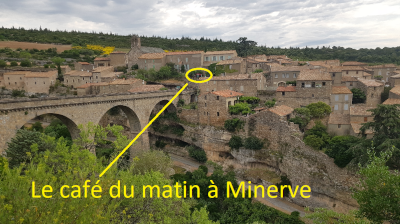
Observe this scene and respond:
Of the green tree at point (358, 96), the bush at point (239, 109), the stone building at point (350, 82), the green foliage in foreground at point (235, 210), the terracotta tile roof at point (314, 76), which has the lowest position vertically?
the green foliage in foreground at point (235, 210)

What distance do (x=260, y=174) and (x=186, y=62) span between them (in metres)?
32.1

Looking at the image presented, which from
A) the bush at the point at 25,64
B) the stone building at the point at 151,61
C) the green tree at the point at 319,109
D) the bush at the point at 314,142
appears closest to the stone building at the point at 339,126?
the green tree at the point at 319,109

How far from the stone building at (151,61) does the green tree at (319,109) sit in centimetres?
3300

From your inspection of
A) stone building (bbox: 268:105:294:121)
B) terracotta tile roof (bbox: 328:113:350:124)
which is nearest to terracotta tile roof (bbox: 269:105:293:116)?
stone building (bbox: 268:105:294:121)

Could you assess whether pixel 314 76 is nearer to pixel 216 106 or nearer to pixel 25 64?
pixel 216 106

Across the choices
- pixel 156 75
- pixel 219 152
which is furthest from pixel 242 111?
pixel 156 75

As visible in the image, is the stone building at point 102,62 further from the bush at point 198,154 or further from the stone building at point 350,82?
the stone building at point 350,82

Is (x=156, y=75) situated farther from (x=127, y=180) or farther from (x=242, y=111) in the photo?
(x=127, y=180)

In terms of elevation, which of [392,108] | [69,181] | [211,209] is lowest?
[211,209]

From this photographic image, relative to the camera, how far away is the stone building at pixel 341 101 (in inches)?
1407

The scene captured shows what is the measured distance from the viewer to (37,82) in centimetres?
5203

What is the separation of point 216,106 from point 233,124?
3770mm

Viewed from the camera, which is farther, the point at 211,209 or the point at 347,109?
the point at 347,109

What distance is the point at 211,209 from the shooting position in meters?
25.2
